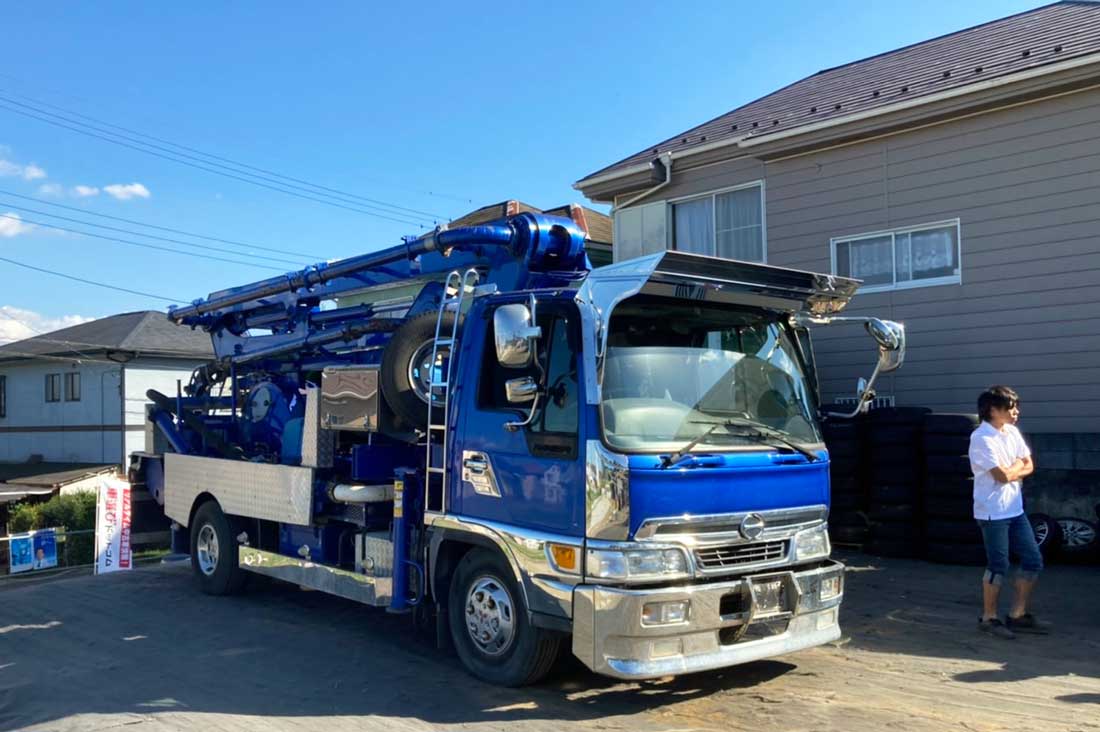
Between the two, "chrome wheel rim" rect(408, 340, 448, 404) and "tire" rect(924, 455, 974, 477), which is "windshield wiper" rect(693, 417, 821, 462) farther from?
"tire" rect(924, 455, 974, 477)

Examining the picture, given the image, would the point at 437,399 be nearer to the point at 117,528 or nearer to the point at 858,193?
the point at 117,528

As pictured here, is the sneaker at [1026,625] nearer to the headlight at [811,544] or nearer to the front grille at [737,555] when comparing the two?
the headlight at [811,544]

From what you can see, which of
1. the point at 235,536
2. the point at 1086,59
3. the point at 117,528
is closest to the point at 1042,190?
the point at 1086,59

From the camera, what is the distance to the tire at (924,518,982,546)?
945 centimetres

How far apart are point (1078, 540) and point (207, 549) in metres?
8.84

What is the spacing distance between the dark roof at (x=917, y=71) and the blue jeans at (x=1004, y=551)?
18.6 feet

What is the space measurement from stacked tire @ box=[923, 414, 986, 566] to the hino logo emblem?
16.1 ft

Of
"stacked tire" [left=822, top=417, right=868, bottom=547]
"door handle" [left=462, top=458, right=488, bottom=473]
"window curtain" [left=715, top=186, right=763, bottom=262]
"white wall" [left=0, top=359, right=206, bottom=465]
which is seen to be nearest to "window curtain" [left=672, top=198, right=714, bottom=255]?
"window curtain" [left=715, top=186, right=763, bottom=262]

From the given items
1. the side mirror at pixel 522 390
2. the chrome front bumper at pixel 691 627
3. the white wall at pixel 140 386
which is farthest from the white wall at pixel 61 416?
A: the chrome front bumper at pixel 691 627

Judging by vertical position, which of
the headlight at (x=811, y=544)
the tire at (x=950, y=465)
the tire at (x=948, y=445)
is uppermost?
the tire at (x=948, y=445)

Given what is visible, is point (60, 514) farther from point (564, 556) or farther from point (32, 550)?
point (564, 556)

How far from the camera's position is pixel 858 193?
1202 cm

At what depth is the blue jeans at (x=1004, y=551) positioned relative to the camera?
6.89 meters

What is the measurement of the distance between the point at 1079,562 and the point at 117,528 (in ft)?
34.4
